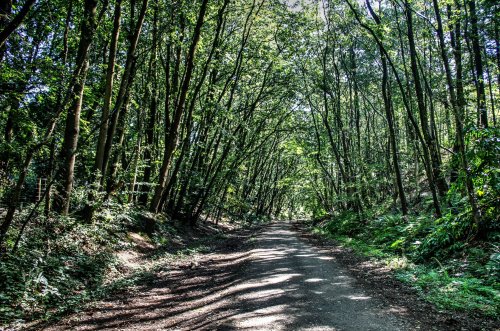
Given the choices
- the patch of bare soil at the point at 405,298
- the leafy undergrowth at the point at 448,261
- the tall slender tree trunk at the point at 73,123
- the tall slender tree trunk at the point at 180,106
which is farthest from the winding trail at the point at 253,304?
the tall slender tree trunk at the point at 180,106

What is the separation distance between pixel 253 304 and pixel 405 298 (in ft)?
9.70

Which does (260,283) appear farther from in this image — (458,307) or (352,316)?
(458,307)

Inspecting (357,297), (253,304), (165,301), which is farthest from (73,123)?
(357,297)

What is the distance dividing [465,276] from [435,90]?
1752 cm

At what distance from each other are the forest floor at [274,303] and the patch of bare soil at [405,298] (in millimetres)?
14

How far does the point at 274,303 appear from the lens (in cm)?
593

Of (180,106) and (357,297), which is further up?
(180,106)

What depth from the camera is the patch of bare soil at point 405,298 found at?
4832 mm

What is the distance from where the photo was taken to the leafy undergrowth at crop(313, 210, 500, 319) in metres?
5.70

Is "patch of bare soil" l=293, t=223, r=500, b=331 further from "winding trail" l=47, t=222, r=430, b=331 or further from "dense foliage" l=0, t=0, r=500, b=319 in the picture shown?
"dense foliage" l=0, t=0, r=500, b=319

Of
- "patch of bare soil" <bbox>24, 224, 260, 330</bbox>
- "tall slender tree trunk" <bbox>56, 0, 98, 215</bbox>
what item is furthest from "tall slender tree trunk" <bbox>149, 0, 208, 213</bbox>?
"tall slender tree trunk" <bbox>56, 0, 98, 215</bbox>

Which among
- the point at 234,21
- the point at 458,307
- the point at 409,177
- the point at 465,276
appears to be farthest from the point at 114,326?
the point at 409,177

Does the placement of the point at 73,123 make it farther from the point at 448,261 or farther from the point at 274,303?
the point at 448,261

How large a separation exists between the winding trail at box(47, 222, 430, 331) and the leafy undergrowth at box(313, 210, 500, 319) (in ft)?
4.11
